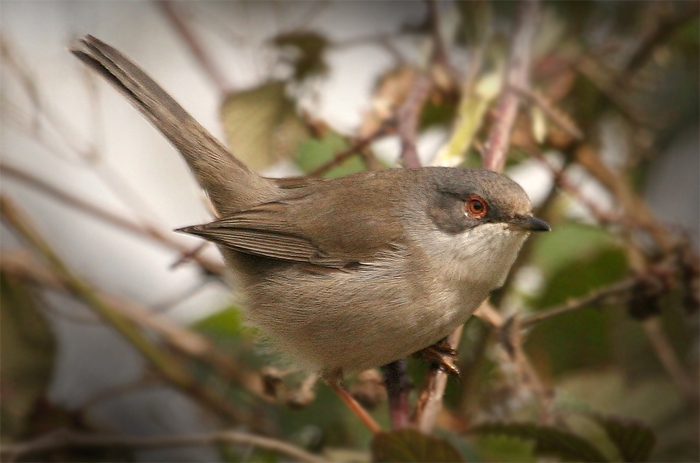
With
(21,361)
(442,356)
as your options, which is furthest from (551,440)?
(21,361)

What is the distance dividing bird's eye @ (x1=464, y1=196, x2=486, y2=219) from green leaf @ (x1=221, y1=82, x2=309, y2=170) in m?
1.02

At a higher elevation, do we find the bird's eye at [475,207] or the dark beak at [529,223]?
the bird's eye at [475,207]

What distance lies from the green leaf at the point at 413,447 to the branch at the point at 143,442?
1.68ft

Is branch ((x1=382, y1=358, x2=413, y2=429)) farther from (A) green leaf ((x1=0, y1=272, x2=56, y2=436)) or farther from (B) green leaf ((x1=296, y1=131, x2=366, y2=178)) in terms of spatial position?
(A) green leaf ((x1=0, y1=272, x2=56, y2=436))

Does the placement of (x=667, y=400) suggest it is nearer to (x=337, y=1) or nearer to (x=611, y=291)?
(x=611, y=291)

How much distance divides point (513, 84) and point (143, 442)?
2.11m

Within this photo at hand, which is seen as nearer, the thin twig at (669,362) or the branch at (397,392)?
the branch at (397,392)

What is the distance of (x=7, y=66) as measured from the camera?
3850 mm

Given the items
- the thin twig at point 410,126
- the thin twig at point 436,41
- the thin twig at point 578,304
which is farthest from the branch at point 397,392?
the thin twig at point 436,41

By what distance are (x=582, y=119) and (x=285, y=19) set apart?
1.83 m

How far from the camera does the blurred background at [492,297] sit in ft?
10.1

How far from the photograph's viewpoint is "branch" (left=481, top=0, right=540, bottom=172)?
285cm

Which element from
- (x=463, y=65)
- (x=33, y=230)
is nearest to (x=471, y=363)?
(x=463, y=65)

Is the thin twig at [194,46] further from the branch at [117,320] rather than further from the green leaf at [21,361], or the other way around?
the green leaf at [21,361]
